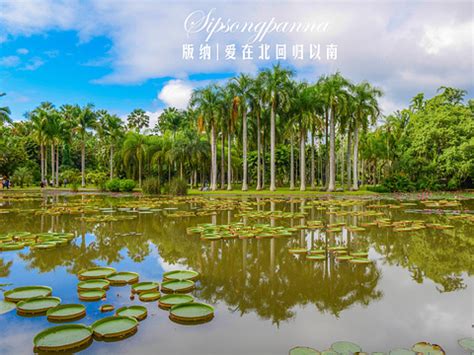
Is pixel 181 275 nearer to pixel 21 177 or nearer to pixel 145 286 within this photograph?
pixel 145 286

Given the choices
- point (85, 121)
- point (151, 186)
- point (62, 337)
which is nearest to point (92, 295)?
point (62, 337)

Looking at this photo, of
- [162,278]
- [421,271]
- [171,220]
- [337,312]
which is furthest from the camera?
[171,220]

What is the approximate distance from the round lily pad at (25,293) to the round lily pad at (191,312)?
7.24ft

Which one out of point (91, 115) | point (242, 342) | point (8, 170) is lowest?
point (242, 342)

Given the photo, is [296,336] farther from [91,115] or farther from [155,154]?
[91,115]

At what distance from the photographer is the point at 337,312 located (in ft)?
16.4

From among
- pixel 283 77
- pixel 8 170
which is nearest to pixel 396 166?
pixel 283 77

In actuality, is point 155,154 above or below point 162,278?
above

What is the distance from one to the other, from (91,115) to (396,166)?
1571 inches

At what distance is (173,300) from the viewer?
5.23 metres

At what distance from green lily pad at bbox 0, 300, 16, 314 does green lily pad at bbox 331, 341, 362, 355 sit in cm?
436

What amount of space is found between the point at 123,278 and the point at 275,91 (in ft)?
105

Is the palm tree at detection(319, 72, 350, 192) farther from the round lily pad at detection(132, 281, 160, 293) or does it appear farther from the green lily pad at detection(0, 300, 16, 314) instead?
the green lily pad at detection(0, 300, 16, 314)

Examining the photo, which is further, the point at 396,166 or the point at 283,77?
the point at 396,166
